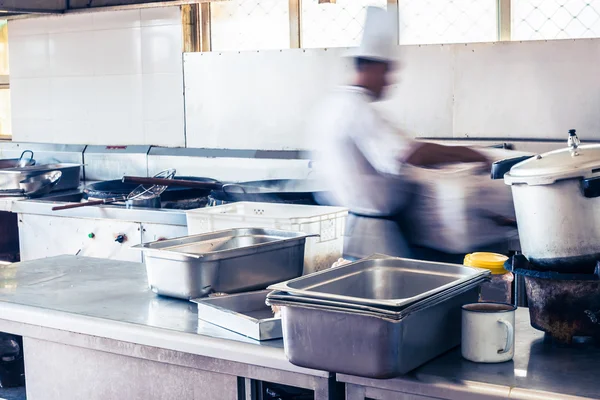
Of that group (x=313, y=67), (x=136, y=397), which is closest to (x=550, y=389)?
(x=136, y=397)

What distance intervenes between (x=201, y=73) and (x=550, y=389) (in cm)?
389

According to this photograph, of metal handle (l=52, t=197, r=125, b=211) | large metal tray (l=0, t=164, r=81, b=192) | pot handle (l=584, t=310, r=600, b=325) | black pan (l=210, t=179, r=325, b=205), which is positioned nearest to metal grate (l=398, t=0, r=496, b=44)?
black pan (l=210, t=179, r=325, b=205)

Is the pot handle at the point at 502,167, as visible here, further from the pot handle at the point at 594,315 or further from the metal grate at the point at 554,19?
the metal grate at the point at 554,19

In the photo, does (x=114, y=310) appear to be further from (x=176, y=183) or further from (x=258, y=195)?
(x=176, y=183)

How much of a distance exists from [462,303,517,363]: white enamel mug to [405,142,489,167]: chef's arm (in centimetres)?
206

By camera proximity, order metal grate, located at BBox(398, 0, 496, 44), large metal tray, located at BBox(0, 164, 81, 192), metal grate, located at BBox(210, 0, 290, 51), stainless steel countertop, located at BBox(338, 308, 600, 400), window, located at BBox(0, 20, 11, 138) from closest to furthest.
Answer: stainless steel countertop, located at BBox(338, 308, 600, 400) < metal grate, located at BBox(398, 0, 496, 44) < metal grate, located at BBox(210, 0, 290, 51) < large metal tray, located at BBox(0, 164, 81, 192) < window, located at BBox(0, 20, 11, 138)

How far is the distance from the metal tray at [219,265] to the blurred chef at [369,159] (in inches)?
48.3

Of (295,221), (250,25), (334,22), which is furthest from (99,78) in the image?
(295,221)

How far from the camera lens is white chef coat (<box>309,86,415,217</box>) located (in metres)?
3.72

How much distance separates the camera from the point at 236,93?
5039 mm

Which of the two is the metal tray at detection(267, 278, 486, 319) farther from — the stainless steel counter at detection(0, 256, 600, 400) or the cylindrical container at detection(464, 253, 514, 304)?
the cylindrical container at detection(464, 253, 514, 304)

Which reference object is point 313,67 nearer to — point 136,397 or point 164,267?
point 164,267

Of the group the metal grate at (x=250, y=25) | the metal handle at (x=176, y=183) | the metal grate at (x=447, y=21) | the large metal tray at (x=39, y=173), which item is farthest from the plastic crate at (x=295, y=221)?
the large metal tray at (x=39, y=173)

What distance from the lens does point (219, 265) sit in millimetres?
2320
